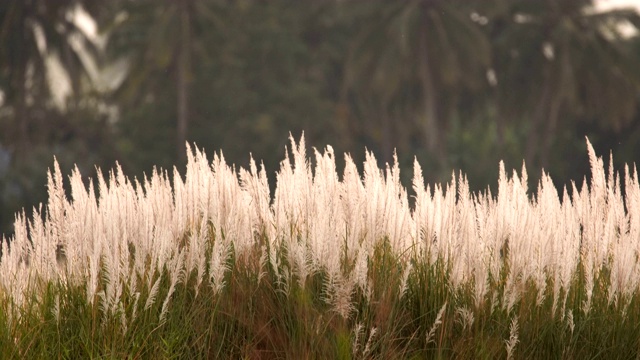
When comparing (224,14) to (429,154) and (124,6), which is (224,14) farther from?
(429,154)

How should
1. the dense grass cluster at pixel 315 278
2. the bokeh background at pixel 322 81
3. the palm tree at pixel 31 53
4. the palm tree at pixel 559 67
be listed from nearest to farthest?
the dense grass cluster at pixel 315 278, the bokeh background at pixel 322 81, the palm tree at pixel 31 53, the palm tree at pixel 559 67

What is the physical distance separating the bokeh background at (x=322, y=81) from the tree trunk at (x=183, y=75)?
0.18ft

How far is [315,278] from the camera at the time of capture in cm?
510

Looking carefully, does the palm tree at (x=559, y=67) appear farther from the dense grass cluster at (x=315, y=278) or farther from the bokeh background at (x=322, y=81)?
the dense grass cluster at (x=315, y=278)

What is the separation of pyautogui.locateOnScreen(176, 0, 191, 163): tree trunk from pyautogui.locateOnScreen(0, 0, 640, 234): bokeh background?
53mm

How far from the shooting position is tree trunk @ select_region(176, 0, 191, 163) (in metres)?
37.8

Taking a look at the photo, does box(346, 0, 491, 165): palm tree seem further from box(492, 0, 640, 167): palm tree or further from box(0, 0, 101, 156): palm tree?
box(0, 0, 101, 156): palm tree

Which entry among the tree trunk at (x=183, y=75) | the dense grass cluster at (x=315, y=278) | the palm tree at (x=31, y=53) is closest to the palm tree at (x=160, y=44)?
the tree trunk at (x=183, y=75)

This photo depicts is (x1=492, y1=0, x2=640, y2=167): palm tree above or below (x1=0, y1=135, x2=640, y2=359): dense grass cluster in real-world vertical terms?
above

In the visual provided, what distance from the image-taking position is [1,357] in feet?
15.6

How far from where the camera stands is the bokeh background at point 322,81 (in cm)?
3903

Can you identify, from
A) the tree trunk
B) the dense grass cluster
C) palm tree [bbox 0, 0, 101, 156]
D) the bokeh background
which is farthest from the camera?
palm tree [bbox 0, 0, 101, 156]

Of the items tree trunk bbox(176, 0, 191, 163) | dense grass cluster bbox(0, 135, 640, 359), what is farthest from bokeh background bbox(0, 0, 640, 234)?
dense grass cluster bbox(0, 135, 640, 359)

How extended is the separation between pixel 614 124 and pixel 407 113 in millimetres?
8768
